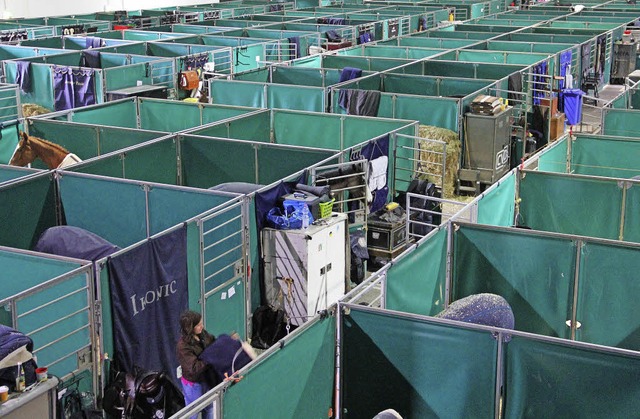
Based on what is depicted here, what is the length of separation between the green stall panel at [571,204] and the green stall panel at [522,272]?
2.18 m

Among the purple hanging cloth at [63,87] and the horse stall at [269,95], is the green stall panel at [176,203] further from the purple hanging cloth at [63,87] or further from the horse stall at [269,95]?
the purple hanging cloth at [63,87]

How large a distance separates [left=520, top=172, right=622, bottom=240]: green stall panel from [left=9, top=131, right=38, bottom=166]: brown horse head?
689 centimetres

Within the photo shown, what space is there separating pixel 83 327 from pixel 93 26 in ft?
77.8

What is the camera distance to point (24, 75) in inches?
733

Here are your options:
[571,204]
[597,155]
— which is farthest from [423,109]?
[571,204]

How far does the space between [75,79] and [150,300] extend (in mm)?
10447

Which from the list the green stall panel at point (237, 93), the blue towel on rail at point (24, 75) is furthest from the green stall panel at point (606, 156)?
A: the blue towel on rail at point (24, 75)

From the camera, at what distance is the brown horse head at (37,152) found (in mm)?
12586

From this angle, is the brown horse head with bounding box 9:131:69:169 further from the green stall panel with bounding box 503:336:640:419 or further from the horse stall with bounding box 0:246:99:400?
the green stall panel with bounding box 503:336:640:419

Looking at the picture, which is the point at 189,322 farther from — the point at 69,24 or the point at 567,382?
the point at 69,24

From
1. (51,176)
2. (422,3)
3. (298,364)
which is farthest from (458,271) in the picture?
(422,3)

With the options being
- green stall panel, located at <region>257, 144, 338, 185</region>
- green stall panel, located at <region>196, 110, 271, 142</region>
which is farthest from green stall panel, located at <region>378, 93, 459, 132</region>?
green stall panel, located at <region>257, 144, 338, 185</region>

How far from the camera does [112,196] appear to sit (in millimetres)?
10648

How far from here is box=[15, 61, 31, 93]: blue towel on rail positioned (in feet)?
60.7
